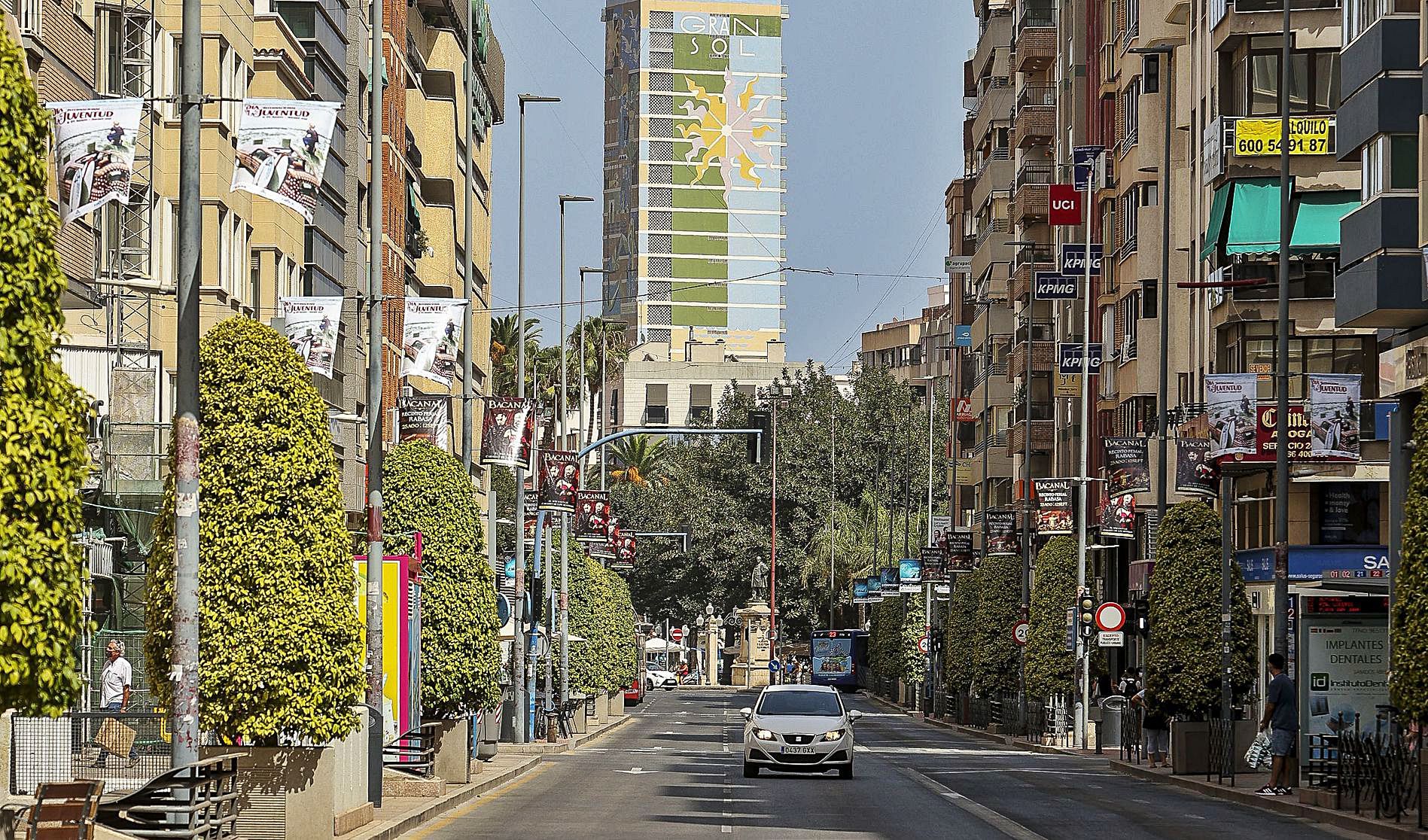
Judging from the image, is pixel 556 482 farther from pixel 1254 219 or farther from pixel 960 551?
pixel 960 551

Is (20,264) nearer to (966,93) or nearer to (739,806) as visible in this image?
(739,806)

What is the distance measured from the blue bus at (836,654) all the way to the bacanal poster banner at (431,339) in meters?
93.0

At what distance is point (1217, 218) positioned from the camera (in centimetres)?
5512

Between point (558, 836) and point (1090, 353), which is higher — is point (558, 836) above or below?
below

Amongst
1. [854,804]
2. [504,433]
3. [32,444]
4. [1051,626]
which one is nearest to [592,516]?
[1051,626]

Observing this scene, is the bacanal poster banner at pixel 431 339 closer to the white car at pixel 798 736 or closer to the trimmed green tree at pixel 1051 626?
the white car at pixel 798 736

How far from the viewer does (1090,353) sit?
79438 millimetres

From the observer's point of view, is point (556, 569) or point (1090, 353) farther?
point (1090, 353)

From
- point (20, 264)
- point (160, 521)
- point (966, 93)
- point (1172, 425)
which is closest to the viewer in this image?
point (20, 264)

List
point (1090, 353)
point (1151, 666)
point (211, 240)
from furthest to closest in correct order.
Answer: point (1090, 353) → point (211, 240) → point (1151, 666)

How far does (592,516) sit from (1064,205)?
17431 millimetres

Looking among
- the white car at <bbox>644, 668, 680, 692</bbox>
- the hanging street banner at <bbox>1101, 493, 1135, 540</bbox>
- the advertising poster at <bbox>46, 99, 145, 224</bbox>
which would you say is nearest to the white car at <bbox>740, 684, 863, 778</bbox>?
the advertising poster at <bbox>46, 99, 145, 224</bbox>

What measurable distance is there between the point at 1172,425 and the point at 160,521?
46.5 meters

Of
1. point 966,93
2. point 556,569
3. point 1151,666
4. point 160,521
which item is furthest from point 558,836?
point 966,93
